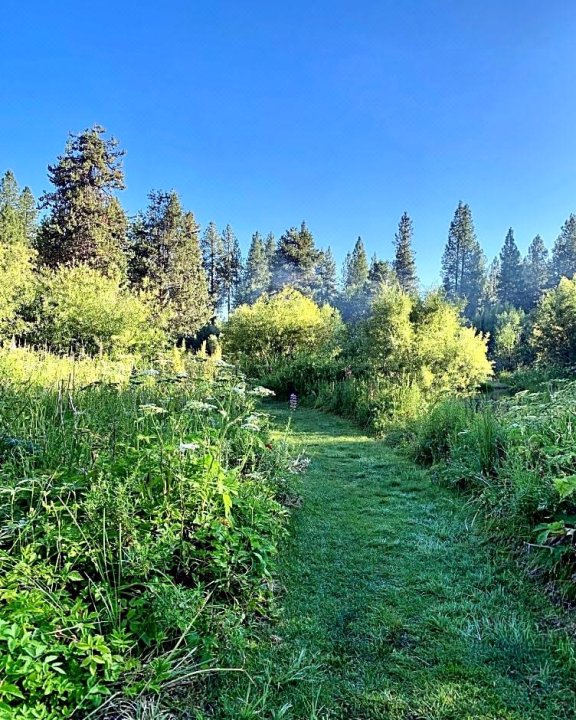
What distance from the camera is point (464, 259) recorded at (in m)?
43.2

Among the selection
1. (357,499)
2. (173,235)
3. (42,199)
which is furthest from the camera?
(173,235)

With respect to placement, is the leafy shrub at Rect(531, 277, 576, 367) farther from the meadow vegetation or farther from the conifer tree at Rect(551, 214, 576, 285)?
the conifer tree at Rect(551, 214, 576, 285)

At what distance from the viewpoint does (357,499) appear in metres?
3.81

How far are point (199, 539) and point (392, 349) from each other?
24.1ft

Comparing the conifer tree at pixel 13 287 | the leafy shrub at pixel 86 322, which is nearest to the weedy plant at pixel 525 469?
the leafy shrub at pixel 86 322

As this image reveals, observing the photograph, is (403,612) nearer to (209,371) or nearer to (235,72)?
(209,371)

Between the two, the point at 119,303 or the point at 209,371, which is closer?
the point at 209,371

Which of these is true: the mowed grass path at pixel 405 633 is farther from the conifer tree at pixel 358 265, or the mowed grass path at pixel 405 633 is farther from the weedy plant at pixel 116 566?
the conifer tree at pixel 358 265

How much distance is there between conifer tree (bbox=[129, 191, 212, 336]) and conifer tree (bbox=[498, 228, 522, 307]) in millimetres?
29996

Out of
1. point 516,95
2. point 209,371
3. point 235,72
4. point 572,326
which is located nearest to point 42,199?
point 235,72

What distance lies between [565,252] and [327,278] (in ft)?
74.0

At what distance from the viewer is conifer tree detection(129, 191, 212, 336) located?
2578 centimetres

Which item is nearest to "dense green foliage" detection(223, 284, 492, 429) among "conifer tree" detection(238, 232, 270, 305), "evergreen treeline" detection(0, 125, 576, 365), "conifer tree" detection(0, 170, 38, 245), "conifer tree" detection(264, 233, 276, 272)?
"evergreen treeline" detection(0, 125, 576, 365)

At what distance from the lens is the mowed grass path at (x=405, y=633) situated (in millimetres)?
1519
